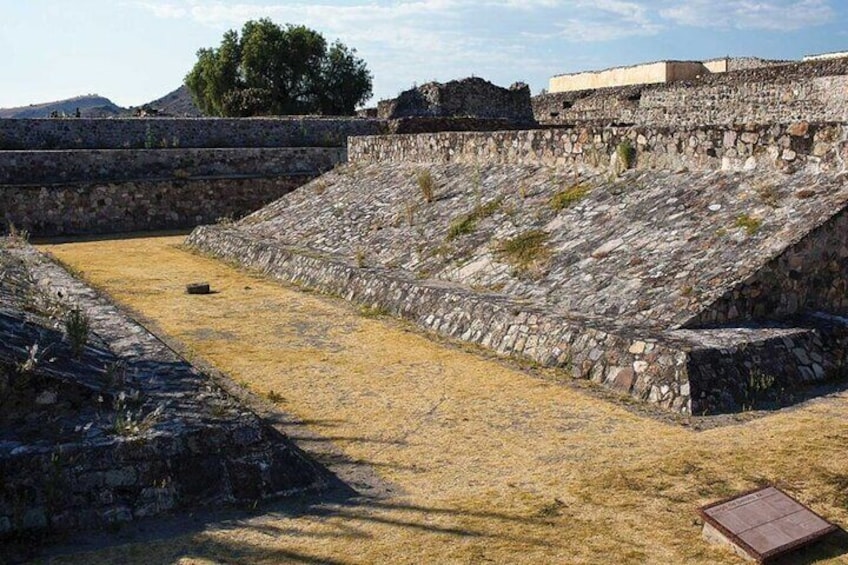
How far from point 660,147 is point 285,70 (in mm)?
44295

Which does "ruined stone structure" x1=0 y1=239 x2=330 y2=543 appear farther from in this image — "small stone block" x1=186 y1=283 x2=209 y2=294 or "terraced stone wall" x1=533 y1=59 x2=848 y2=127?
"terraced stone wall" x1=533 y1=59 x2=848 y2=127

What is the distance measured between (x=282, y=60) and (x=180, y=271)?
39.6 m

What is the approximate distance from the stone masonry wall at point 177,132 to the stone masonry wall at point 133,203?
316cm

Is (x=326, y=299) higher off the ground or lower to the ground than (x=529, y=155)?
lower

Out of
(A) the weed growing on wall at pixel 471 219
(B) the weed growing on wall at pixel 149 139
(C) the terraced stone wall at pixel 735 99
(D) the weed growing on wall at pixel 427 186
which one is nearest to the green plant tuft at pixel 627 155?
(A) the weed growing on wall at pixel 471 219

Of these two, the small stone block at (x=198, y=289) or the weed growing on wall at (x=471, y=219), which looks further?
the small stone block at (x=198, y=289)

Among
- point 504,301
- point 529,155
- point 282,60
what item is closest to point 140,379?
point 504,301

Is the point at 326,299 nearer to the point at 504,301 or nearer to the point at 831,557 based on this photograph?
the point at 504,301

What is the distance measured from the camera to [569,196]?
38.6 feet

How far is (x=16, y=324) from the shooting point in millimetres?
6609

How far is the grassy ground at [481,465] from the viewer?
4.78 metres

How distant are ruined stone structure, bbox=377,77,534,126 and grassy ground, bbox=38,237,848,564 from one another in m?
20.8

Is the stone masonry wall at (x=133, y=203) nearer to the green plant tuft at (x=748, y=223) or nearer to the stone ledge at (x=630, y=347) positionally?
the stone ledge at (x=630, y=347)

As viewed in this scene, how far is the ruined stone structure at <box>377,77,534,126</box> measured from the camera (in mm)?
29422
